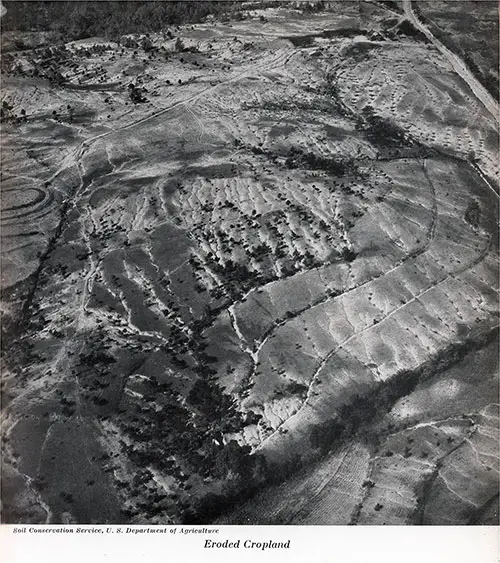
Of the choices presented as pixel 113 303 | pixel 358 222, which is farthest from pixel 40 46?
pixel 358 222

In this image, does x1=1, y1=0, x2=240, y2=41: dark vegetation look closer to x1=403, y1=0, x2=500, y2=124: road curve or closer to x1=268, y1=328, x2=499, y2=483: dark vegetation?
x1=403, y1=0, x2=500, y2=124: road curve

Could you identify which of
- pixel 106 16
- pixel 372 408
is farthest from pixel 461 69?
pixel 372 408

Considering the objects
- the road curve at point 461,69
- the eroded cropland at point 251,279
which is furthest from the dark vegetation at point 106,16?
the road curve at point 461,69

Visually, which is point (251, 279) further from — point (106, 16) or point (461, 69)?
point (461, 69)

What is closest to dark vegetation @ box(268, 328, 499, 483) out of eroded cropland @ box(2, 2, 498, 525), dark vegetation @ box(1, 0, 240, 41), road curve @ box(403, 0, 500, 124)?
eroded cropland @ box(2, 2, 498, 525)

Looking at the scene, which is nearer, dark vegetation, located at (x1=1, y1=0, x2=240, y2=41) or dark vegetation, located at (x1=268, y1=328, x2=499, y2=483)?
dark vegetation, located at (x1=268, y1=328, x2=499, y2=483)

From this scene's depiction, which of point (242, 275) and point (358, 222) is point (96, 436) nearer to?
point (242, 275)

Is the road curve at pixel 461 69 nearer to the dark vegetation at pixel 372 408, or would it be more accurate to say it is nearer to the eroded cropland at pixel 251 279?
the eroded cropland at pixel 251 279
